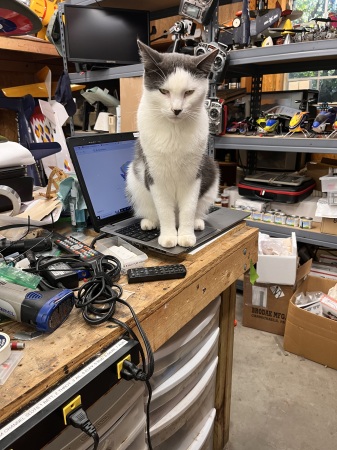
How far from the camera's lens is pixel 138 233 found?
2.78 feet

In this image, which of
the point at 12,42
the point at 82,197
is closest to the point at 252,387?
the point at 82,197

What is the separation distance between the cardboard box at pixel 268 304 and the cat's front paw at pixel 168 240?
102 centimetres

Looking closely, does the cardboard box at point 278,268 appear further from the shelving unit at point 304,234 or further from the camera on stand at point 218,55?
the camera on stand at point 218,55

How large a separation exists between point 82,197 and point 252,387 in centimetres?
107

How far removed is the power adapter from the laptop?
0.21 m

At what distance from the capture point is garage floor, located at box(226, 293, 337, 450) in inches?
46.6

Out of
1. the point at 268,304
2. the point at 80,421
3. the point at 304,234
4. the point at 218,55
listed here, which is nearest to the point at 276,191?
the point at 304,234

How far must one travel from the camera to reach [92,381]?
1.39 feet

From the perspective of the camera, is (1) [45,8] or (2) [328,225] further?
(1) [45,8]

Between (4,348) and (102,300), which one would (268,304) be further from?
(4,348)

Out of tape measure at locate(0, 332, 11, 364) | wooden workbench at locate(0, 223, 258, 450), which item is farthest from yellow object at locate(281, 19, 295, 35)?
tape measure at locate(0, 332, 11, 364)

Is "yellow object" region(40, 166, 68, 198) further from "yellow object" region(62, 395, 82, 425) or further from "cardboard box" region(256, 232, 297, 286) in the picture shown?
"cardboard box" region(256, 232, 297, 286)

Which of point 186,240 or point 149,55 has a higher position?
point 149,55

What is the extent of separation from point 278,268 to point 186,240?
973mm
